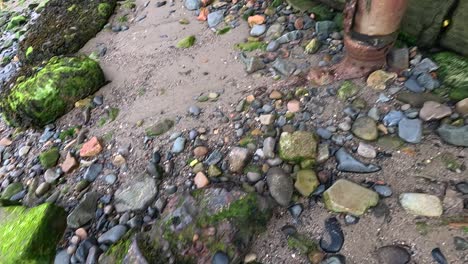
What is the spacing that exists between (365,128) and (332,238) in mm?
676

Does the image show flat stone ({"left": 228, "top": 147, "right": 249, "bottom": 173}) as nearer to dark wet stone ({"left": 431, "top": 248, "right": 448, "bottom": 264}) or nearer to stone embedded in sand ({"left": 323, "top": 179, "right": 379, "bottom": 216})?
stone embedded in sand ({"left": 323, "top": 179, "right": 379, "bottom": 216})

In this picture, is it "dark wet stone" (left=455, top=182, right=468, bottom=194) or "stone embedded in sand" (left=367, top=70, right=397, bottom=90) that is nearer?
"dark wet stone" (left=455, top=182, right=468, bottom=194)

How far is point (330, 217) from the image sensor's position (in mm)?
1879

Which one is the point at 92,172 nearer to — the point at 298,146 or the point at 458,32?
the point at 298,146

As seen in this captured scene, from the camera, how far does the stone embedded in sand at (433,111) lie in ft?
6.83

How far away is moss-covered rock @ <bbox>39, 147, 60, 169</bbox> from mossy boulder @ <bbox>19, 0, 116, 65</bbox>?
45.2 inches

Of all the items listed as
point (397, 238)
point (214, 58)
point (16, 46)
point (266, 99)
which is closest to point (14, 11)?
point (16, 46)

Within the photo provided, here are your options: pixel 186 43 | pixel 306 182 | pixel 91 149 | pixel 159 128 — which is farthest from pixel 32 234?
pixel 186 43

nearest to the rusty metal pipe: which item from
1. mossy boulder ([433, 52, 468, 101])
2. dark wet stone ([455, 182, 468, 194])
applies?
mossy boulder ([433, 52, 468, 101])

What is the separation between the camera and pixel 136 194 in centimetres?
217

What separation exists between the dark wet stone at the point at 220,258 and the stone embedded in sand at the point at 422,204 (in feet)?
2.85

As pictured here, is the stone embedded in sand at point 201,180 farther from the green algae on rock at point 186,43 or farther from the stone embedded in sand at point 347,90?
the green algae on rock at point 186,43

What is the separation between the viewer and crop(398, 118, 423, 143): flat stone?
205 cm

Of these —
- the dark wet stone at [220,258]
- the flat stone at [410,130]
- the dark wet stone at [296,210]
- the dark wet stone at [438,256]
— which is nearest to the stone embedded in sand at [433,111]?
the flat stone at [410,130]
